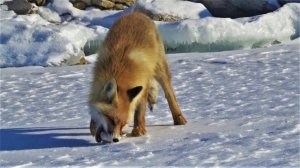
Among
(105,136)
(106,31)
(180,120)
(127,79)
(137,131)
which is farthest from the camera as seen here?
(106,31)

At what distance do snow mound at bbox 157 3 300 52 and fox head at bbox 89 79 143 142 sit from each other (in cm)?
1039

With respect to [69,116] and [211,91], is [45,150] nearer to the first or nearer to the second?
[69,116]

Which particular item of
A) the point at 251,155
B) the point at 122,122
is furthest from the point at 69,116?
the point at 251,155

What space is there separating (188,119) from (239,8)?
12222 mm

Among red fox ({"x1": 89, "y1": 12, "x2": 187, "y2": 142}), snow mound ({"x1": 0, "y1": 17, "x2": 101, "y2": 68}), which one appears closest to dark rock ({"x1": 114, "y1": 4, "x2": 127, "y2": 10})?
snow mound ({"x1": 0, "y1": 17, "x2": 101, "y2": 68})

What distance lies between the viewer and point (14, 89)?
10391 mm

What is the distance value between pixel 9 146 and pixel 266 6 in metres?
14.1

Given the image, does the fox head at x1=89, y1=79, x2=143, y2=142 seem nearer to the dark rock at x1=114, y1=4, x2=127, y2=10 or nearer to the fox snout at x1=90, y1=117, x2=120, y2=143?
the fox snout at x1=90, y1=117, x2=120, y2=143

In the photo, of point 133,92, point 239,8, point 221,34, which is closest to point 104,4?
point 239,8

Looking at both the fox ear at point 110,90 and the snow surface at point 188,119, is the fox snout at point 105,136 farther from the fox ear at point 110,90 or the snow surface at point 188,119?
the fox ear at point 110,90

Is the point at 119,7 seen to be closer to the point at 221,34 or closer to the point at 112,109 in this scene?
the point at 221,34

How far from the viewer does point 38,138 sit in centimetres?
619

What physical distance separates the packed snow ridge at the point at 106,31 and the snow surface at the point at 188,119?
1.61m

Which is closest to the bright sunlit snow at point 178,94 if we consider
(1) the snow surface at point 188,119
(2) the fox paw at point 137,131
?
(1) the snow surface at point 188,119
